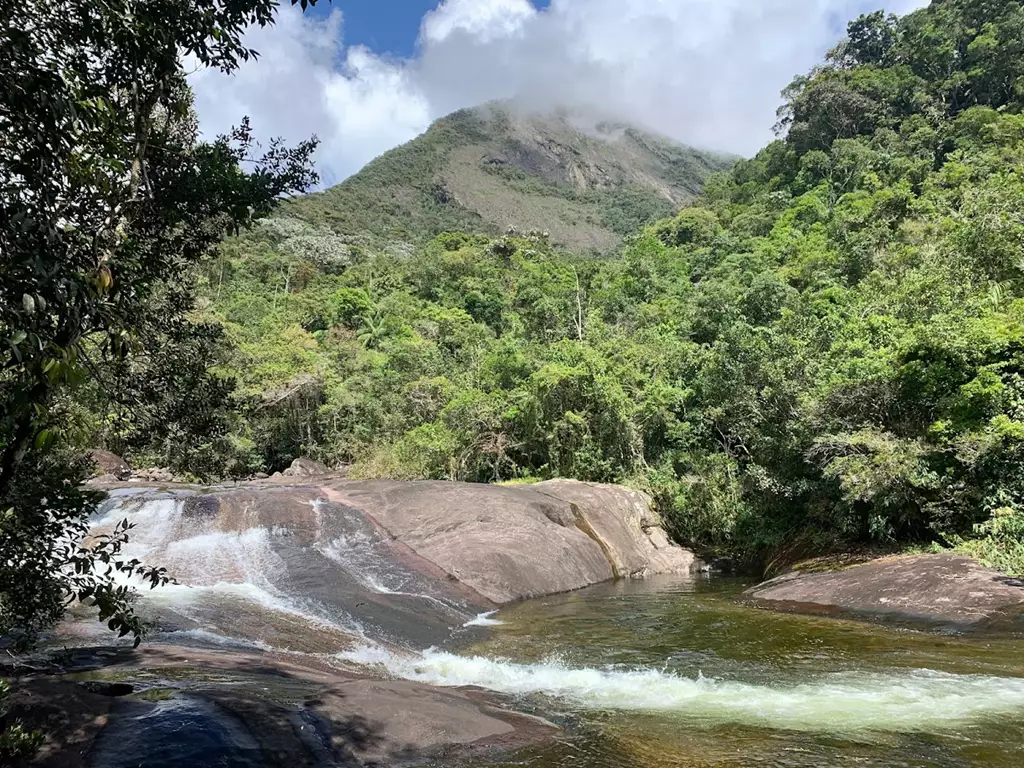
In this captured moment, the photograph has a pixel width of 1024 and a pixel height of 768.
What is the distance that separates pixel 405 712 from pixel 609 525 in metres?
15.7

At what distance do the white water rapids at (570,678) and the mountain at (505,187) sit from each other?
8059cm

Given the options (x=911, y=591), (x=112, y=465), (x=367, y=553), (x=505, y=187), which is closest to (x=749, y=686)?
(x=911, y=591)

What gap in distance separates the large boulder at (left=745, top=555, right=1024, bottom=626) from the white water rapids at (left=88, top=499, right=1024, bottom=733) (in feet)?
12.7

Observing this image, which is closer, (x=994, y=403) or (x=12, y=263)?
(x=12, y=263)

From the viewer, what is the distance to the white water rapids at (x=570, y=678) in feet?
26.1

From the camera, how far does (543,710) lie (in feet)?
27.1

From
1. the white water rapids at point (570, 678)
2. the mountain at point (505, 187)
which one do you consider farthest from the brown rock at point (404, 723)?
the mountain at point (505, 187)

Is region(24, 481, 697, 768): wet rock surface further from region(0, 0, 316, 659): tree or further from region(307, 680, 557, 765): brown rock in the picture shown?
region(0, 0, 316, 659): tree

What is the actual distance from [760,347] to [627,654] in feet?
45.9

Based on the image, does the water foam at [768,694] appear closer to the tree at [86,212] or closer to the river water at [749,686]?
the river water at [749,686]

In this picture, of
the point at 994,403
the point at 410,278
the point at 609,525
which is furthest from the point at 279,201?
the point at 410,278

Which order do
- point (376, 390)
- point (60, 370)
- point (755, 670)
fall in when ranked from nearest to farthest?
point (60, 370), point (755, 670), point (376, 390)

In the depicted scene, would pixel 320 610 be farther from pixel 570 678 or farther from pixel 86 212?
pixel 86 212

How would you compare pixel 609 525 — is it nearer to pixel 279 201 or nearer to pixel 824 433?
pixel 824 433
